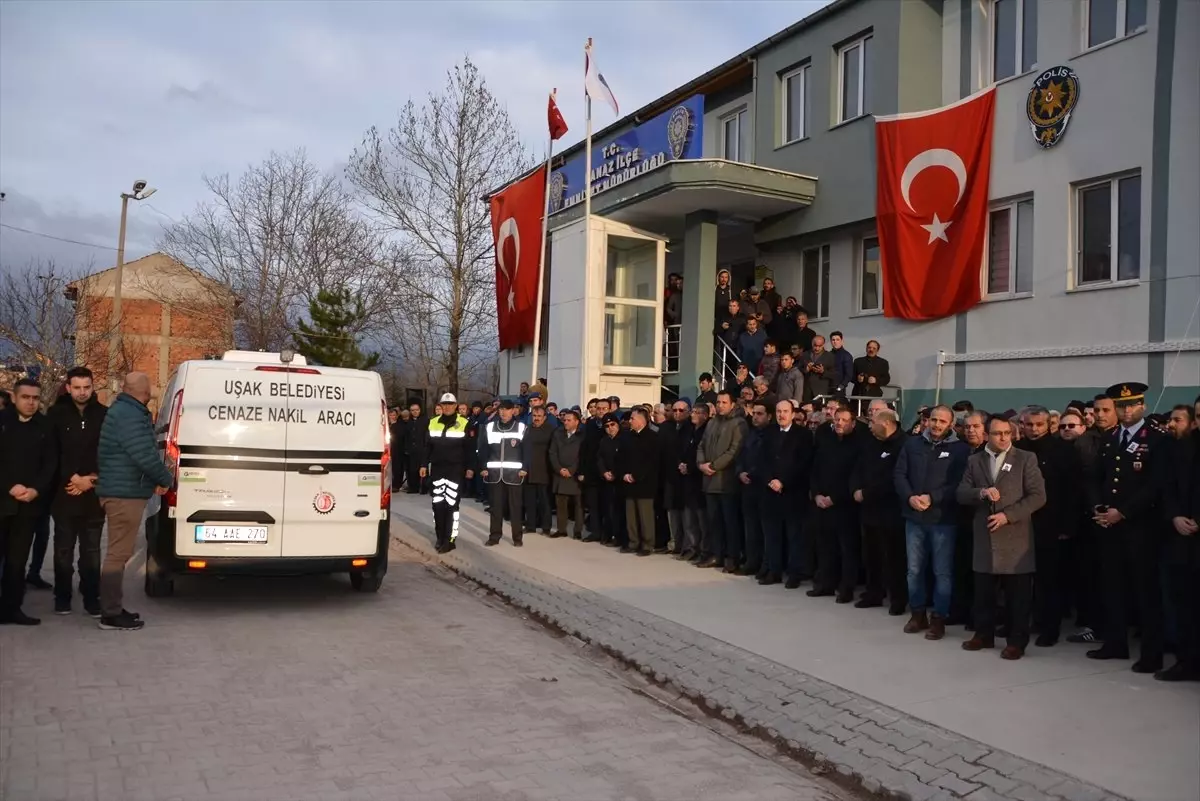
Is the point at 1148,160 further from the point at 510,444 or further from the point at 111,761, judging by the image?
the point at 111,761

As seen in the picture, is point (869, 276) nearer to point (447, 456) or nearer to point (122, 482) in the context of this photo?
point (447, 456)

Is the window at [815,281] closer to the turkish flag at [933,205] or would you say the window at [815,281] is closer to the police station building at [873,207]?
the police station building at [873,207]

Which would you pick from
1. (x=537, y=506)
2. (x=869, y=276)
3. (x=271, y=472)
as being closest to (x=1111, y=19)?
(x=869, y=276)

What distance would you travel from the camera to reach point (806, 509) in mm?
10031

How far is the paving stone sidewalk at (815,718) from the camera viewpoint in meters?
4.99

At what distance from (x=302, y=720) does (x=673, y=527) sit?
6977mm

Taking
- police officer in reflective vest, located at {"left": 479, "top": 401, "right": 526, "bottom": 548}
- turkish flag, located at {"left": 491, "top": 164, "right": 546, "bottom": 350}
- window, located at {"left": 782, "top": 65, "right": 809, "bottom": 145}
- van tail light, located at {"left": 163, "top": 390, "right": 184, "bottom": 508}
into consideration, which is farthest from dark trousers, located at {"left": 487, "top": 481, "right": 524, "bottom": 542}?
window, located at {"left": 782, "top": 65, "right": 809, "bottom": 145}

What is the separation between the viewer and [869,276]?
1745cm

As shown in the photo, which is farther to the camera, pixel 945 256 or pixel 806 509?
pixel 945 256

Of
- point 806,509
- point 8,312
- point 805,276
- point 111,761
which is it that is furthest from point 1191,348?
point 8,312

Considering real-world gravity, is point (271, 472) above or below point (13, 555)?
above

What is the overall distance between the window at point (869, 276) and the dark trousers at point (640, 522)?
6924 mm

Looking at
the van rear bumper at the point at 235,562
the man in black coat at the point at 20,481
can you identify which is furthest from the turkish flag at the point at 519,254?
the man in black coat at the point at 20,481

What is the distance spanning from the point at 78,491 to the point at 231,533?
4.40ft
